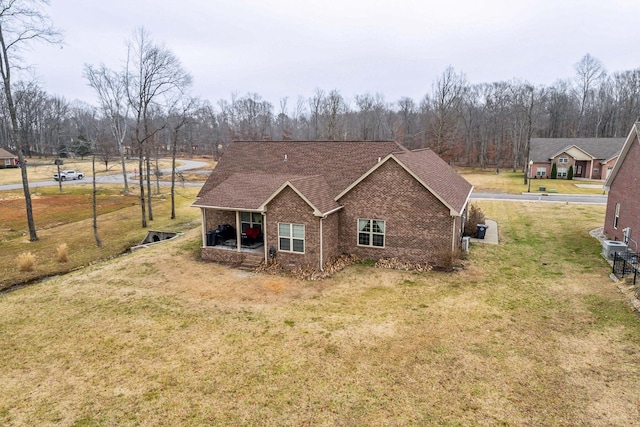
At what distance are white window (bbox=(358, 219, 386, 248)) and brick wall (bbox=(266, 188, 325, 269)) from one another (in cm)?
270

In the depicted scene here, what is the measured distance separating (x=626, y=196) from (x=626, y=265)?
18.0 feet

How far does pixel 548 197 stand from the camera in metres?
38.8

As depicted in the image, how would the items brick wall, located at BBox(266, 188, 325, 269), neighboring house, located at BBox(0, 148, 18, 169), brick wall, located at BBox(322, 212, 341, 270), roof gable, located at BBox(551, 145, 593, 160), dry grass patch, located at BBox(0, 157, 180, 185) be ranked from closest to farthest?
1. brick wall, located at BBox(266, 188, 325, 269)
2. brick wall, located at BBox(322, 212, 341, 270)
3. roof gable, located at BBox(551, 145, 593, 160)
4. dry grass patch, located at BBox(0, 157, 180, 185)
5. neighboring house, located at BBox(0, 148, 18, 169)

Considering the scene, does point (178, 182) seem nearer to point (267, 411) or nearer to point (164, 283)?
point (164, 283)

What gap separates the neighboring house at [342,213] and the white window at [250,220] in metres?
0.05

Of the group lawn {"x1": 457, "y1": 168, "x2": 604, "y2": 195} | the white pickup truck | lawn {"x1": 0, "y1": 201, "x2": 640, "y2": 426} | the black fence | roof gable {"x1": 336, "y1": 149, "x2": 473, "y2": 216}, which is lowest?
lawn {"x1": 0, "y1": 201, "x2": 640, "y2": 426}

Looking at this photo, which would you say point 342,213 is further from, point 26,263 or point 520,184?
point 520,184

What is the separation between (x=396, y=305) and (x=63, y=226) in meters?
26.7

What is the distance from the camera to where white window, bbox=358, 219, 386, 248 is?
60.3ft

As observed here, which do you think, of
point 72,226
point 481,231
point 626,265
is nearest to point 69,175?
point 72,226

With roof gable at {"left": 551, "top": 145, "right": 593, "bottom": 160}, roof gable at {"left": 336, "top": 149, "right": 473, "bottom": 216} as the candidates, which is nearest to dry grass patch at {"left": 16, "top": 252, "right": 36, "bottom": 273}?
roof gable at {"left": 336, "top": 149, "right": 473, "bottom": 216}

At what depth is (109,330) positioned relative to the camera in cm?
1237

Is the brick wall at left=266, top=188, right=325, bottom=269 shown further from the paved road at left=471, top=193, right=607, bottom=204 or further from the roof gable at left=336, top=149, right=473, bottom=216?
the paved road at left=471, top=193, right=607, bottom=204

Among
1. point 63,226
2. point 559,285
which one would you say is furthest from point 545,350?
point 63,226
